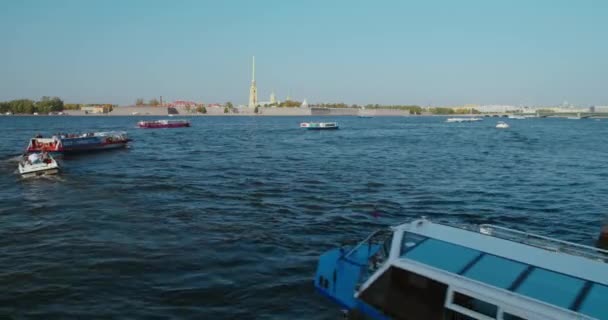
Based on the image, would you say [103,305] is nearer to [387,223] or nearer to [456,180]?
[387,223]

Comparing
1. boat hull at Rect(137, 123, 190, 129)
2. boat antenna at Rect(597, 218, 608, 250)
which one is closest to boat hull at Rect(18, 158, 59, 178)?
boat antenna at Rect(597, 218, 608, 250)

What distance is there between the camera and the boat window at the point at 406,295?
7.29m

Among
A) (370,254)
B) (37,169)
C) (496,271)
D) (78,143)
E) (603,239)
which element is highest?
(496,271)

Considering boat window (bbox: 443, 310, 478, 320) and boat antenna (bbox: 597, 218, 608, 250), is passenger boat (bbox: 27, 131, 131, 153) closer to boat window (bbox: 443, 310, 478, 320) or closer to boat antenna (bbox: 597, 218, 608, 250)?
boat antenna (bbox: 597, 218, 608, 250)

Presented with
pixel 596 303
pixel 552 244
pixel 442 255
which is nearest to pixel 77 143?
pixel 442 255

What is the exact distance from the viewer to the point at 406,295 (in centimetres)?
782

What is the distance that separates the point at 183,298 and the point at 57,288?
3.29m

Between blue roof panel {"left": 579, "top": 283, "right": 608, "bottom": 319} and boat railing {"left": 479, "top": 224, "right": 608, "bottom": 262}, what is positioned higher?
boat railing {"left": 479, "top": 224, "right": 608, "bottom": 262}

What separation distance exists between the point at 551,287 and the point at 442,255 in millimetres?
1644

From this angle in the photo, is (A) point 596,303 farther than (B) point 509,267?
No

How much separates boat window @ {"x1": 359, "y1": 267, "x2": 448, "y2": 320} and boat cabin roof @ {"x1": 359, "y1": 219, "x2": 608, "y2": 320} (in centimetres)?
14

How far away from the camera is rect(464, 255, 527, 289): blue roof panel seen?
266 inches

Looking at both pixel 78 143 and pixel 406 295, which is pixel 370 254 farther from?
pixel 78 143

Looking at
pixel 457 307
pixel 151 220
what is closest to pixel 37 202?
pixel 151 220
